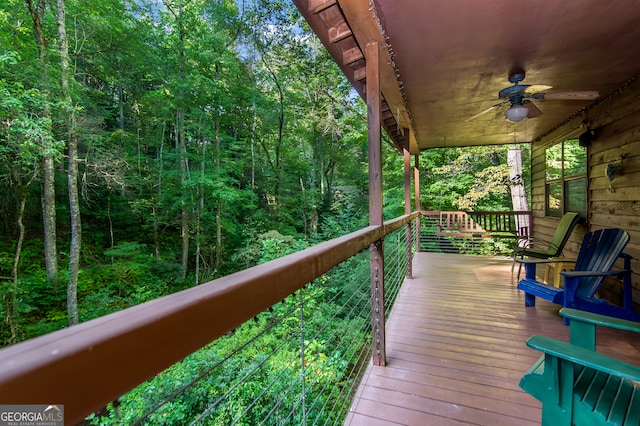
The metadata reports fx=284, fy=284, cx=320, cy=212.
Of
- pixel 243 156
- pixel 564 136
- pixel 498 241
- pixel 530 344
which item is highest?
pixel 243 156

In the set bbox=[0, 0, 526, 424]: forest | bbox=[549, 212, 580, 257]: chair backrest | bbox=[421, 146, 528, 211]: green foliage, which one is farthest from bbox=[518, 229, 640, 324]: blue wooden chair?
bbox=[421, 146, 528, 211]: green foliage

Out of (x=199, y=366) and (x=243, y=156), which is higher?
(x=243, y=156)

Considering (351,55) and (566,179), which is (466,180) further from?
(351,55)

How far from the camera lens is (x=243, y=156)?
38.3ft

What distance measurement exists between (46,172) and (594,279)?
9.99 m

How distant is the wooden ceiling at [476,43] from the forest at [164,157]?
4168 mm

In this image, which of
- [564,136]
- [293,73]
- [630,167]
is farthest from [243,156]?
[630,167]

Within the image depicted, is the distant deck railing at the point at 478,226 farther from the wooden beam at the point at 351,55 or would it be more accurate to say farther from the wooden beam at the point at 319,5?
the wooden beam at the point at 319,5

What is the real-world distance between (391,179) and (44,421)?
10845mm

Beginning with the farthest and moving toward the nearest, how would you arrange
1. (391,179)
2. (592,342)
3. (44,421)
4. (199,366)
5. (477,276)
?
(391,179), (477,276), (199,366), (592,342), (44,421)

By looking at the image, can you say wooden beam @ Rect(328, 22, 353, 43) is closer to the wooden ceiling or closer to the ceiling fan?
the wooden ceiling

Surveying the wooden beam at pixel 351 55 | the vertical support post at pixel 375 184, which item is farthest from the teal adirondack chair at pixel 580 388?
the wooden beam at pixel 351 55

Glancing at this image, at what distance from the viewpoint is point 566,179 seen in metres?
4.48

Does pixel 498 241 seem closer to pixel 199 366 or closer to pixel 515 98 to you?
pixel 515 98
